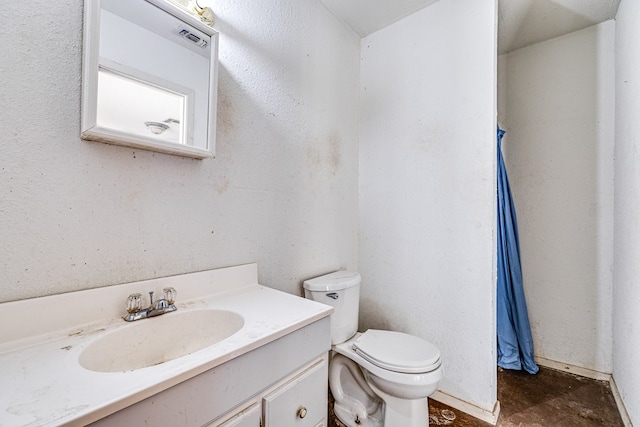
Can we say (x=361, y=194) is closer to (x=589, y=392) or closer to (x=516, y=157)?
(x=516, y=157)

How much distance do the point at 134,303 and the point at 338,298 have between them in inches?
36.5

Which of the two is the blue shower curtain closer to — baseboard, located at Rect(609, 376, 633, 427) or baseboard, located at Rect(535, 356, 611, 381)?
baseboard, located at Rect(535, 356, 611, 381)

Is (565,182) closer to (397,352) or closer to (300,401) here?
(397,352)

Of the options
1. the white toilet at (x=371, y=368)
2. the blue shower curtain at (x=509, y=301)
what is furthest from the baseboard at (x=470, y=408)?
the blue shower curtain at (x=509, y=301)

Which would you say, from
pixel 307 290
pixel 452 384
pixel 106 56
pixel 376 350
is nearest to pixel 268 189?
pixel 307 290

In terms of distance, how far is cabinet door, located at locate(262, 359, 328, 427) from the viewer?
775mm

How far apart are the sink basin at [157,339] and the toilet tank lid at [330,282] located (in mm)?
589

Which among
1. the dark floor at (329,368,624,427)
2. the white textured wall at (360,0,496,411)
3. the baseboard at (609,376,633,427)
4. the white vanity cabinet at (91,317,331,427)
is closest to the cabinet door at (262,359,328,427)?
the white vanity cabinet at (91,317,331,427)

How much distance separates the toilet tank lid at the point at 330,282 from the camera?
1443 millimetres

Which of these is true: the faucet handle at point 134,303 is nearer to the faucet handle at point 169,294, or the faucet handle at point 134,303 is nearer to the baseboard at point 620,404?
the faucet handle at point 169,294

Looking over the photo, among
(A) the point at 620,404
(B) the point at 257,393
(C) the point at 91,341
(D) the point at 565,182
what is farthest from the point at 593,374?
(C) the point at 91,341

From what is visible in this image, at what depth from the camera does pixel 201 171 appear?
110 cm

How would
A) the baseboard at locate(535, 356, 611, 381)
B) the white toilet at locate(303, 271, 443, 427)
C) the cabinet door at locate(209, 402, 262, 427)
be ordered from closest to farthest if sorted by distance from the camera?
the cabinet door at locate(209, 402, 262, 427) < the white toilet at locate(303, 271, 443, 427) < the baseboard at locate(535, 356, 611, 381)

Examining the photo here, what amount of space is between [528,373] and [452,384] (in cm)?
79
